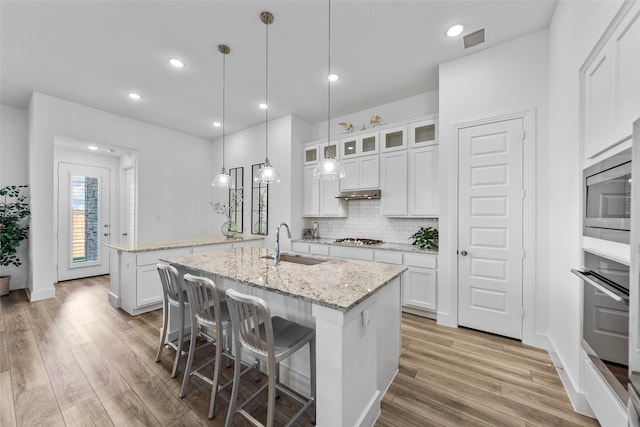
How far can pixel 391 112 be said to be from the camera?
4.26 meters

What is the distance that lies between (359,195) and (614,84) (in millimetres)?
2909

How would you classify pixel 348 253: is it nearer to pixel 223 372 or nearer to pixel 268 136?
pixel 223 372

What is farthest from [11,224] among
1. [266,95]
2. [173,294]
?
[266,95]

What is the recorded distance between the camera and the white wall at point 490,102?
2.55 meters

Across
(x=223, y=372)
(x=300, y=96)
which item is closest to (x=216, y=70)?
(x=300, y=96)

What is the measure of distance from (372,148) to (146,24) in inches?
121

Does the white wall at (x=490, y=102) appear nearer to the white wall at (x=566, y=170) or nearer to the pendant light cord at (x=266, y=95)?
the white wall at (x=566, y=170)

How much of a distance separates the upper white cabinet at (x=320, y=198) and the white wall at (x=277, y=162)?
0.15 meters

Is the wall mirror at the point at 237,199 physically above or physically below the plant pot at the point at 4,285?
above

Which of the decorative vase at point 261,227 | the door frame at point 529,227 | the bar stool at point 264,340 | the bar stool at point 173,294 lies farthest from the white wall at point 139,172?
the door frame at point 529,227

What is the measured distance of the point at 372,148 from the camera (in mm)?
4113

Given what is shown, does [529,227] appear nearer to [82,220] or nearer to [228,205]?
[228,205]

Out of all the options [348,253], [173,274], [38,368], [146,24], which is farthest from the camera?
[348,253]

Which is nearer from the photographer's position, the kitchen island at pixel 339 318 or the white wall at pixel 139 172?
the kitchen island at pixel 339 318
